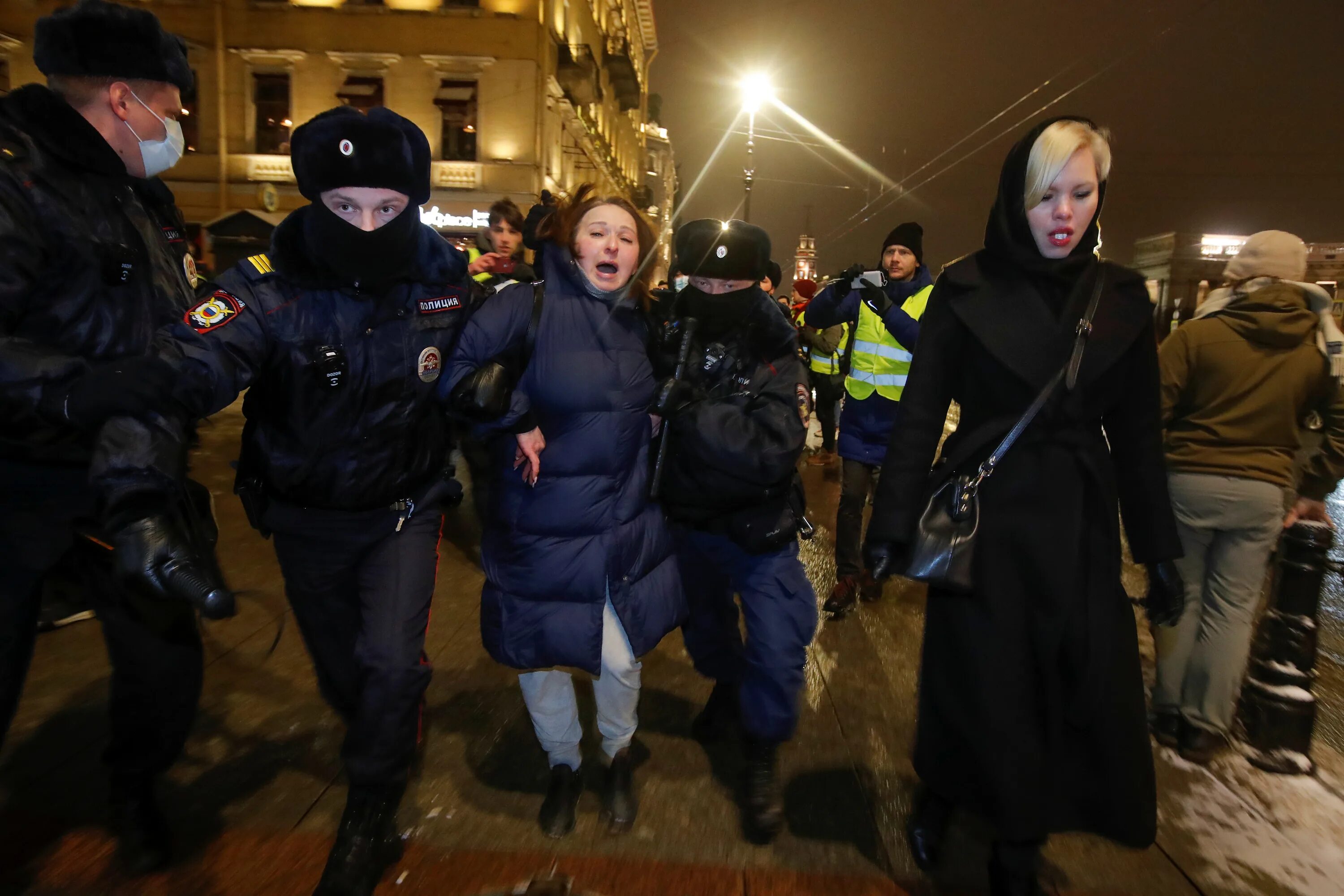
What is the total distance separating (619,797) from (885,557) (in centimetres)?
125

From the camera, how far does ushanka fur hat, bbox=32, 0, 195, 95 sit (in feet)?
6.70

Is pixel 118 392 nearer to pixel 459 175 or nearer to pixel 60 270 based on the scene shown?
pixel 60 270

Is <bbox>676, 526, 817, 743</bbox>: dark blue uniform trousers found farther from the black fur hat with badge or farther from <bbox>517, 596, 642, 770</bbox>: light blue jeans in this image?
the black fur hat with badge

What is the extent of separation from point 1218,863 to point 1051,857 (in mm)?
536

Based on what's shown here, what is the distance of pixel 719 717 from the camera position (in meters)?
3.12

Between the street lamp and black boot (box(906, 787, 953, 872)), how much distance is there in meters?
18.9

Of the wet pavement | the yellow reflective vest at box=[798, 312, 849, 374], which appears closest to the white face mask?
the wet pavement

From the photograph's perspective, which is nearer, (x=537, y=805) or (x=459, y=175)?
(x=537, y=805)

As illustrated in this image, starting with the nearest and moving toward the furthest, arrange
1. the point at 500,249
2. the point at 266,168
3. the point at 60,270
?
the point at 60,270 → the point at 500,249 → the point at 266,168

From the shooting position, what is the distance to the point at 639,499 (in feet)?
8.38

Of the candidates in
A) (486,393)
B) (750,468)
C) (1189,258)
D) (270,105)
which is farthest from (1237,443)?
(1189,258)

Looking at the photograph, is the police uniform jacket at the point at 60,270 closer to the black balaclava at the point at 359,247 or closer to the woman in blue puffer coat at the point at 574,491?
the black balaclava at the point at 359,247

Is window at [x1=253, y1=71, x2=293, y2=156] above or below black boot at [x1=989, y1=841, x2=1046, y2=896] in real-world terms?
above

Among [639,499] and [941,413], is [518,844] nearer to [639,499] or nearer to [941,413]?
[639,499]
